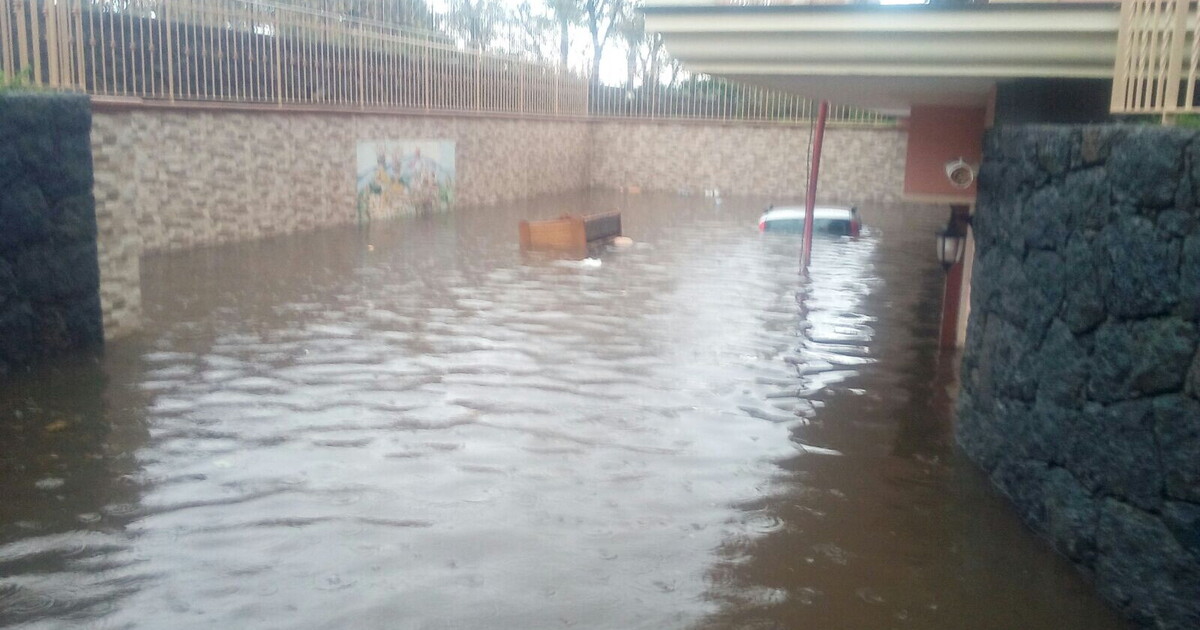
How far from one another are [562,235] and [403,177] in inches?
257

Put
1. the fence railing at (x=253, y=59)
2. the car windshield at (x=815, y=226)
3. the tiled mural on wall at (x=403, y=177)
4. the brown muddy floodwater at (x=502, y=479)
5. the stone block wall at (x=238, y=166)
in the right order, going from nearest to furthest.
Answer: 1. the brown muddy floodwater at (x=502, y=479)
2. the fence railing at (x=253, y=59)
3. the stone block wall at (x=238, y=166)
4. the tiled mural on wall at (x=403, y=177)
5. the car windshield at (x=815, y=226)

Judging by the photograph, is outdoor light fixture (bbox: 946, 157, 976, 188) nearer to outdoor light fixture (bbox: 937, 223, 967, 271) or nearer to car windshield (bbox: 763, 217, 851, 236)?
outdoor light fixture (bbox: 937, 223, 967, 271)

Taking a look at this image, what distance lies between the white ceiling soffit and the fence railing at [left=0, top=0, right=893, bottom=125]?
6.75 meters

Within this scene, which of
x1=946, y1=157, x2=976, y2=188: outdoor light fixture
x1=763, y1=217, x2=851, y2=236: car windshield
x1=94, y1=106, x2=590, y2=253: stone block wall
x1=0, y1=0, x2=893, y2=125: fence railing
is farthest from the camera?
x1=763, y1=217, x2=851, y2=236: car windshield

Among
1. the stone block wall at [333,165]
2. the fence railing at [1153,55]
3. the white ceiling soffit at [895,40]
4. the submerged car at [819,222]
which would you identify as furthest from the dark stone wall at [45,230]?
the submerged car at [819,222]

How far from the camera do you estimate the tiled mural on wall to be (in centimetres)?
2191

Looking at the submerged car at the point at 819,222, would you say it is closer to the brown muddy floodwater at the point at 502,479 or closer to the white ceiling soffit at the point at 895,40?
the brown muddy floodwater at the point at 502,479

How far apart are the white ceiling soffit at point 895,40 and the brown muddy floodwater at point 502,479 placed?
2701 mm

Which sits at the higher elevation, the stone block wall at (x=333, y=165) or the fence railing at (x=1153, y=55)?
the fence railing at (x=1153, y=55)

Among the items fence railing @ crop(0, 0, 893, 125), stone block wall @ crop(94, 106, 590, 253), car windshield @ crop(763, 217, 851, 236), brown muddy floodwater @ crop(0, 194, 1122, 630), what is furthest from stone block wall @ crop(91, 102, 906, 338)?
car windshield @ crop(763, 217, 851, 236)

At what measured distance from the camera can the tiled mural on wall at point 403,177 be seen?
21906 mm

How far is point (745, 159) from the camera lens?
35219mm

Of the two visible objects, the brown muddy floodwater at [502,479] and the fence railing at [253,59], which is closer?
the brown muddy floodwater at [502,479]

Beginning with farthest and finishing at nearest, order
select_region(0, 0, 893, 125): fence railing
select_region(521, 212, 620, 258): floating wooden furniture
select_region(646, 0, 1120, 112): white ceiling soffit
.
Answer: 1. select_region(521, 212, 620, 258): floating wooden furniture
2. select_region(0, 0, 893, 125): fence railing
3. select_region(646, 0, 1120, 112): white ceiling soffit
